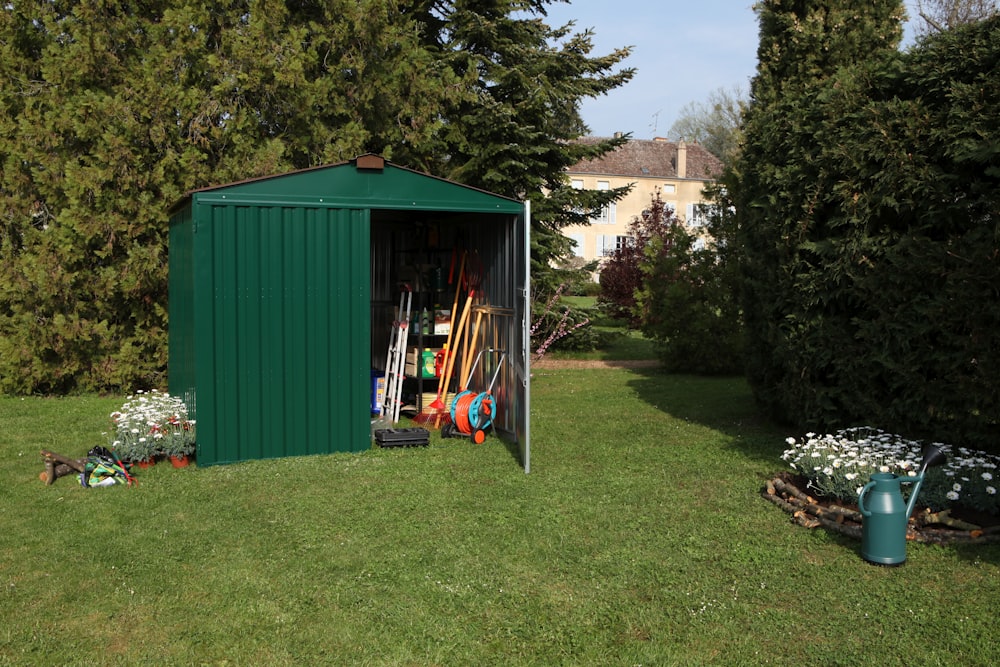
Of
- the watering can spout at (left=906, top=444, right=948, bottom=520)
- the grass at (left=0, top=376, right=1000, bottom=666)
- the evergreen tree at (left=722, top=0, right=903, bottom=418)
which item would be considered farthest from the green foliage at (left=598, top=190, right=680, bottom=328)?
the watering can spout at (left=906, top=444, right=948, bottom=520)

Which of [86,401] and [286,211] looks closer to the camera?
[286,211]

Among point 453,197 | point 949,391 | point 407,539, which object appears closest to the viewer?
point 407,539

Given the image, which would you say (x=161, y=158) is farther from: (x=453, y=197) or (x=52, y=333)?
(x=453, y=197)

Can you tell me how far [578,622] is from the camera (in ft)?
13.8

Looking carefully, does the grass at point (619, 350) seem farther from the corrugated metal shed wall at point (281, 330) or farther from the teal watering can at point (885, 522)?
the teal watering can at point (885, 522)

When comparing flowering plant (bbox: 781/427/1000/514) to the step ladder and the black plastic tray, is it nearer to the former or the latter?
the black plastic tray

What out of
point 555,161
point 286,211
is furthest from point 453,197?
point 555,161

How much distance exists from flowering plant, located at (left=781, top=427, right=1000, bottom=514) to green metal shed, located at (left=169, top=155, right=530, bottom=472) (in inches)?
91.4

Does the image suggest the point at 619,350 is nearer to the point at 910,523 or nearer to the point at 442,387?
the point at 442,387

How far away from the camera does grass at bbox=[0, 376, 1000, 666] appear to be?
394 cm

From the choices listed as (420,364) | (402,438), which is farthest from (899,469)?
(420,364)

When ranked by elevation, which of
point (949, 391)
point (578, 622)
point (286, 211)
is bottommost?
point (578, 622)

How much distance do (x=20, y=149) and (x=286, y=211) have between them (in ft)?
19.0

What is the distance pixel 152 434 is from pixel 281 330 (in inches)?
55.5
